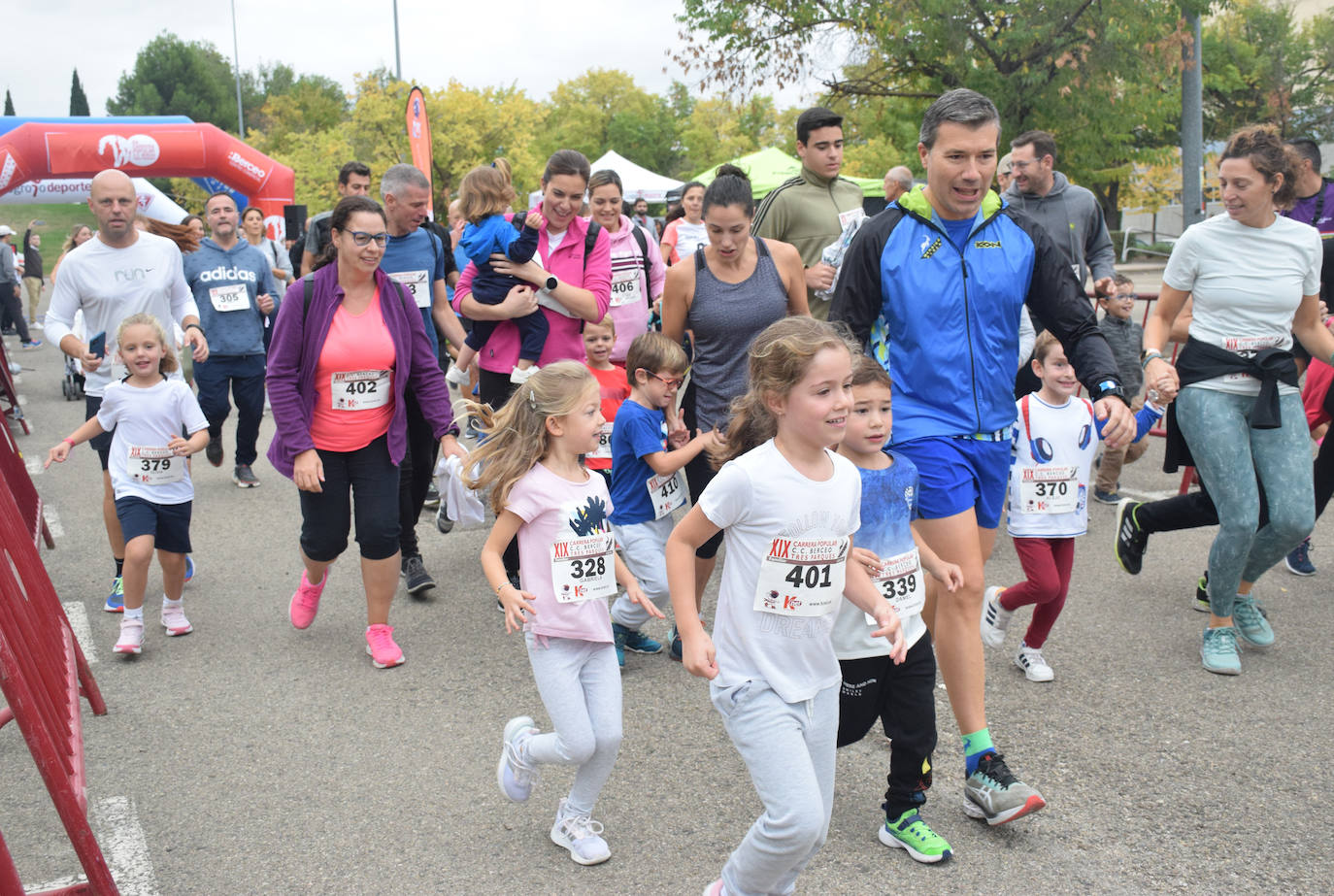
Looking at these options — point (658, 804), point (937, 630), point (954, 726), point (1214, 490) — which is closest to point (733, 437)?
point (937, 630)

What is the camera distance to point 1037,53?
1973cm

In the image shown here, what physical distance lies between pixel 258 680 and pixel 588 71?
6308cm

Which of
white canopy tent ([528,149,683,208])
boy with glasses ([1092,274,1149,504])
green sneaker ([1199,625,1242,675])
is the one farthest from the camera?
white canopy tent ([528,149,683,208])

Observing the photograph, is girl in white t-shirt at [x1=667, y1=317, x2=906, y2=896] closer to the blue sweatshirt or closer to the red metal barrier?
the red metal barrier

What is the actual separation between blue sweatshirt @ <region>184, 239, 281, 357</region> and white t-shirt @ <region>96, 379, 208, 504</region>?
9.71 feet

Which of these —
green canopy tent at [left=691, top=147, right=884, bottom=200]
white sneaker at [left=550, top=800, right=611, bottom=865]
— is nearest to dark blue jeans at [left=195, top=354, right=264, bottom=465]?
white sneaker at [left=550, top=800, right=611, bottom=865]

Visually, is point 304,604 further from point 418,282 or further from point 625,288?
point 625,288

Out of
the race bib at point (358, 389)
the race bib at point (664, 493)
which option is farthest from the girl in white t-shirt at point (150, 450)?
the race bib at point (664, 493)

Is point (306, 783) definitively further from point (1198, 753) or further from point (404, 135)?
point (404, 135)

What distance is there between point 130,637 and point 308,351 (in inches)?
62.7

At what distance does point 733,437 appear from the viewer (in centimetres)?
336

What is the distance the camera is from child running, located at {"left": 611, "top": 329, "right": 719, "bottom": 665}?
15.6 feet

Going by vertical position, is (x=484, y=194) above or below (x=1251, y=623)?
above

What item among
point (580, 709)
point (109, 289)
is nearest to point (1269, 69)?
point (109, 289)
